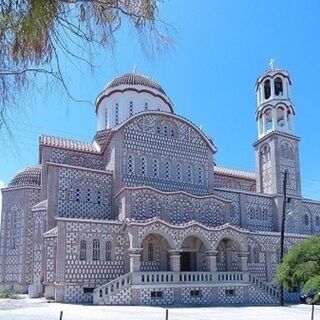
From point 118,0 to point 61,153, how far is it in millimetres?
29139

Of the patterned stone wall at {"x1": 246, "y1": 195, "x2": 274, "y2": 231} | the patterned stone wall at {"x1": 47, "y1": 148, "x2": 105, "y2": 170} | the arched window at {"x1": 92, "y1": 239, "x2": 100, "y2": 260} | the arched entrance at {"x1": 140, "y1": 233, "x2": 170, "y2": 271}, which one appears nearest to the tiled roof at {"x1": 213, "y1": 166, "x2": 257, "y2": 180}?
the patterned stone wall at {"x1": 246, "y1": 195, "x2": 274, "y2": 231}

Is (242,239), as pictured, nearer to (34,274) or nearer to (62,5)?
(34,274)

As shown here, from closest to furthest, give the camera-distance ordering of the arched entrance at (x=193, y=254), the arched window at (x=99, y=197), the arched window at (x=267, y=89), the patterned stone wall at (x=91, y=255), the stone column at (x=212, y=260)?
the patterned stone wall at (x=91, y=255)
the stone column at (x=212, y=260)
the arched window at (x=99, y=197)
the arched entrance at (x=193, y=254)
the arched window at (x=267, y=89)

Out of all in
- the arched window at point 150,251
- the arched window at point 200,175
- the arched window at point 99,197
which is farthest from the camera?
the arched window at point 200,175

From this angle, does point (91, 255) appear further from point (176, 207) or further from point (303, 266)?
point (303, 266)

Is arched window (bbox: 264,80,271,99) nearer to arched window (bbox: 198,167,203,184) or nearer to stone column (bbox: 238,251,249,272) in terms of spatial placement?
arched window (bbox: 198,167,203,184)

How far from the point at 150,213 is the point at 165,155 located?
525 centimetres

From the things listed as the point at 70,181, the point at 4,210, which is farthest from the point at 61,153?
the point at 4,210

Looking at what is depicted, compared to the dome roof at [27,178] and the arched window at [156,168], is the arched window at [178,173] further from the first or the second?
the dome roof at [27,178]

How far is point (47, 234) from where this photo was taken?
27.9 metres

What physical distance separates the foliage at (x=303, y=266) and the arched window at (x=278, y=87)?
109 feet

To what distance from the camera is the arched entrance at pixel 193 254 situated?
3191 centimetres

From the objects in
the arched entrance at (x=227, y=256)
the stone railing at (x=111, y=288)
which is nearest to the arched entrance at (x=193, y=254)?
the arched entrance at (x=227, y=256)

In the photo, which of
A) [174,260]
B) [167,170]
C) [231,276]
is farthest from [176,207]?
[231,276]
